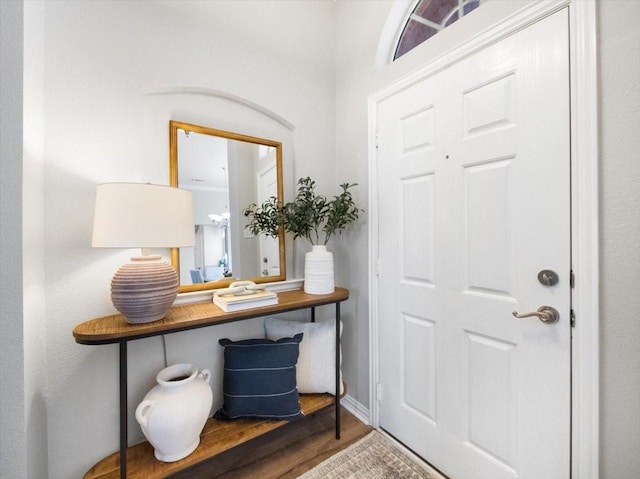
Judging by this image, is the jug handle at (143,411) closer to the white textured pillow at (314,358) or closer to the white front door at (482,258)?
the white textured pillow at (314,358)

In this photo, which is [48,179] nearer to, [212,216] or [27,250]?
[27,250]

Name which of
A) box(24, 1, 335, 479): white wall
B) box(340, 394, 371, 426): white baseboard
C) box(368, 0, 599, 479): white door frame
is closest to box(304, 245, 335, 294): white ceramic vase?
box(24, 1, 335, 479): white wall

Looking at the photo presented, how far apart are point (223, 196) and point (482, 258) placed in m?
1.44

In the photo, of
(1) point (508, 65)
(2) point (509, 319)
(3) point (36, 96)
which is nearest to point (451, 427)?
(2) point (509, 319)

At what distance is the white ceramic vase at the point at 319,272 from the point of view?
1.68 m

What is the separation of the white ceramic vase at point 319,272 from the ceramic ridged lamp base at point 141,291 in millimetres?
780

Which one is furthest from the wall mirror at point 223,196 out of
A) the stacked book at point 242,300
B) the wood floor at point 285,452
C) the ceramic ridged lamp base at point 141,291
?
the wood floor at point 285,452

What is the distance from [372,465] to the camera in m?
1.47

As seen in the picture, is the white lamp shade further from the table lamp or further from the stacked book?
the stacked book

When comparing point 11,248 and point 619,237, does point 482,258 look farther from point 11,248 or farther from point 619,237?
point 11,248

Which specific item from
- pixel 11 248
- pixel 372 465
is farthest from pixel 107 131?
pixel 372 465

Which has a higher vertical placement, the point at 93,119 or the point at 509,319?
the point at 93,119

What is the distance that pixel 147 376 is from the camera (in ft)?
4.60

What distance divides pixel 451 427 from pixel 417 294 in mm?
A: 673
